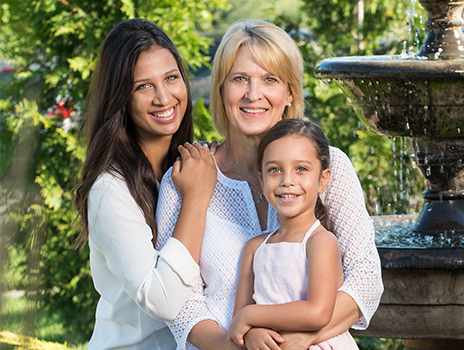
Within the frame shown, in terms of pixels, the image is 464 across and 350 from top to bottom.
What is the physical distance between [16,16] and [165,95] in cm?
387

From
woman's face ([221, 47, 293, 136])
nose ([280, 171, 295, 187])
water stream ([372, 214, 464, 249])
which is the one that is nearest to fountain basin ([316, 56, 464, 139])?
water stream ([372, 214, 464, 249])

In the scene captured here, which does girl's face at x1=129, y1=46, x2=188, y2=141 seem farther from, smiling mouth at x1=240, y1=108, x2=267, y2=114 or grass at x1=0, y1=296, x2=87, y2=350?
grass at x1=0, y1=296, x2=87, y2=350

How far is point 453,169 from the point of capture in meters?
3.75

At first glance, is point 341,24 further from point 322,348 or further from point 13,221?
point 322,348

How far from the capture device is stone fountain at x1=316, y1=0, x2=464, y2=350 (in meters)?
3.11

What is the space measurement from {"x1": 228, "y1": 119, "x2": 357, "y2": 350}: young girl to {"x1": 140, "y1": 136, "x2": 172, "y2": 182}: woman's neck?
0.68 meters

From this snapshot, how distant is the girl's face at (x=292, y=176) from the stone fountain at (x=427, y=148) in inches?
46.8

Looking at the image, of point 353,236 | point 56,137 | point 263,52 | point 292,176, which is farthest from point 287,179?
point 56,137

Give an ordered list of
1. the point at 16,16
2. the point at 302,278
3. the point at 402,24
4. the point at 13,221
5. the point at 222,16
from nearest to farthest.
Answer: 1. the point at 302,278
2. the point at 13,221
3. the point at 16,16
4. the point at 402,24
5. the point at 222,16

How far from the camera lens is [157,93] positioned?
2.55m

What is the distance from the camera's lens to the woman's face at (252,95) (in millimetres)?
2357

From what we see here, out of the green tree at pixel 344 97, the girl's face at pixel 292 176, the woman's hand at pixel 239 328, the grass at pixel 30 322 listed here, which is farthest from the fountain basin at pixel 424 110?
the grass at pixel 30 322

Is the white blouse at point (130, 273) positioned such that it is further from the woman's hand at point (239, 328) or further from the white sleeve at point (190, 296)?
the woman's hand at point (239, 328)

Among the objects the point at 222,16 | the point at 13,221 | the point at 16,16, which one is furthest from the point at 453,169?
the point at 222,16
